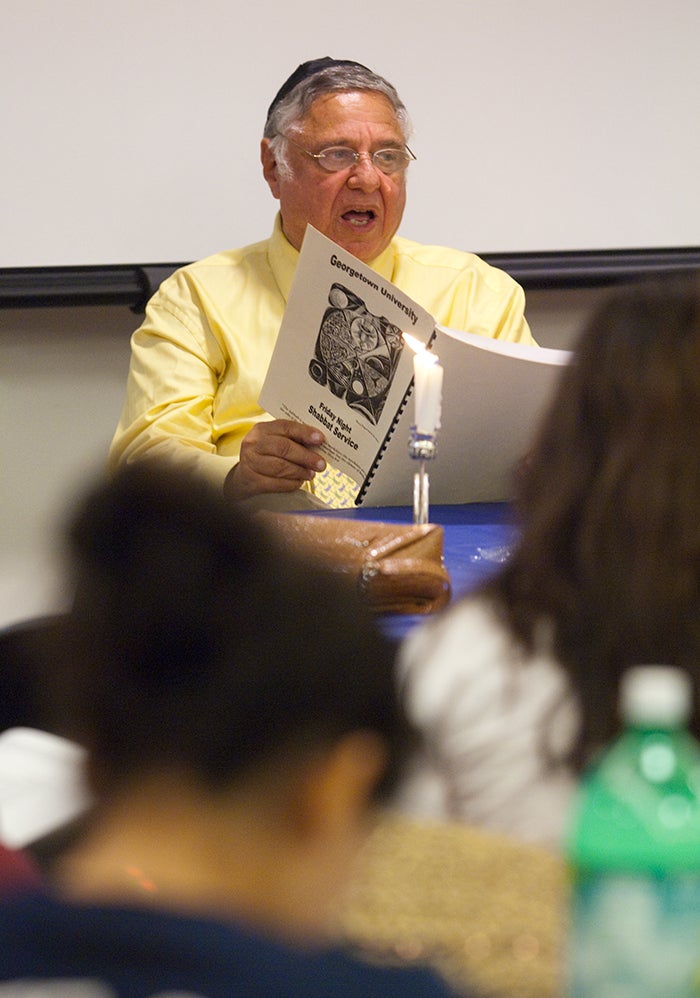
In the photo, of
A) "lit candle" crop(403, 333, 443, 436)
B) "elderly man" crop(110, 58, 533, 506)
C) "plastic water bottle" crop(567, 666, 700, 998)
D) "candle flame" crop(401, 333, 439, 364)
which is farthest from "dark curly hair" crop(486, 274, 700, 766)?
"elderly man" crop(110, 58, 533, 506)

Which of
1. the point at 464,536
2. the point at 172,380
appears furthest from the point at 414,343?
the point at 172,380

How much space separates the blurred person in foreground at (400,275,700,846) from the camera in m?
0.95

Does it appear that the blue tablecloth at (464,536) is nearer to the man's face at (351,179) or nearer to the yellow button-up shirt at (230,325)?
the yellow button-up shirt at (230,325)

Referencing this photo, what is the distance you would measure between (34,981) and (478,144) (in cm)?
327

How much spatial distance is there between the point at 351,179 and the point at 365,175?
0.10ft

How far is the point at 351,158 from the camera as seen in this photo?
289 centimetres

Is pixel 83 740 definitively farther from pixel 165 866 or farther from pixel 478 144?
pixel 478 144

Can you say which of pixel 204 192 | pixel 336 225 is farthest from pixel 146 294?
pixel 336 225

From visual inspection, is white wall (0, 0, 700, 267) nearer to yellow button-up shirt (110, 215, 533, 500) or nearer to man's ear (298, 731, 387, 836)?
yellow button-up shirt (110, 215, 533, 500)

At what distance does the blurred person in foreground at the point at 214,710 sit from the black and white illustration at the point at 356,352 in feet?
4.79

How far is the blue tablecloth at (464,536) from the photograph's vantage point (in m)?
1.70

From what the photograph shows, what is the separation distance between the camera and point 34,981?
538mm

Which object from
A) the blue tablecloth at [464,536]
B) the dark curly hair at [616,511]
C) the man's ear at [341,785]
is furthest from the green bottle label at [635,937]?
the blue tablecloth at [464,536]

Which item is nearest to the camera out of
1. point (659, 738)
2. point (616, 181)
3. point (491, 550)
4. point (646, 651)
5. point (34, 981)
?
point (34, 981)
